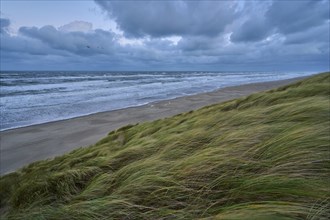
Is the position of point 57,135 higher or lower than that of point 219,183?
lower

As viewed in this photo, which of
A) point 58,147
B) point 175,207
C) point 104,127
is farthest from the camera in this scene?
point 104,127

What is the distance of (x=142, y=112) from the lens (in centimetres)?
1447

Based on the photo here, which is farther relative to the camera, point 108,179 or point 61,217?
point 108,179

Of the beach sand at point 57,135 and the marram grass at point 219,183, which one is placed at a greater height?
the marram grass at point 219,183

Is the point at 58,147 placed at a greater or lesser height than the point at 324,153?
lesser

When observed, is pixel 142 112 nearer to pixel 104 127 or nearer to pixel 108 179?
pixel 104 127

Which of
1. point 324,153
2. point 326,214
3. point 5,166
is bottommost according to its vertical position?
point 5,166

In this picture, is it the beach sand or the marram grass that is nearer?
the marram grass

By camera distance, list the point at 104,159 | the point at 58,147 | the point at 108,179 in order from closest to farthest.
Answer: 1. the point at 108,179
2. the point at 104,159
3. the point at 58,147

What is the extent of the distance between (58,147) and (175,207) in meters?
7.76

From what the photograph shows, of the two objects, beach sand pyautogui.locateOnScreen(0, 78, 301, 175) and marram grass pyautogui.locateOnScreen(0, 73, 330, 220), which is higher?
marram grass pyautogui.locateOnScreen(0, 73, 330, 220)

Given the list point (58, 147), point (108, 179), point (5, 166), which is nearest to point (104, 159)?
point (108, 179)

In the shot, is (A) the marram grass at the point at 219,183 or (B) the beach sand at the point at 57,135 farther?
(B) the beach sand at the point at 57,135

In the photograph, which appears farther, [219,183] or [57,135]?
[57,135]
